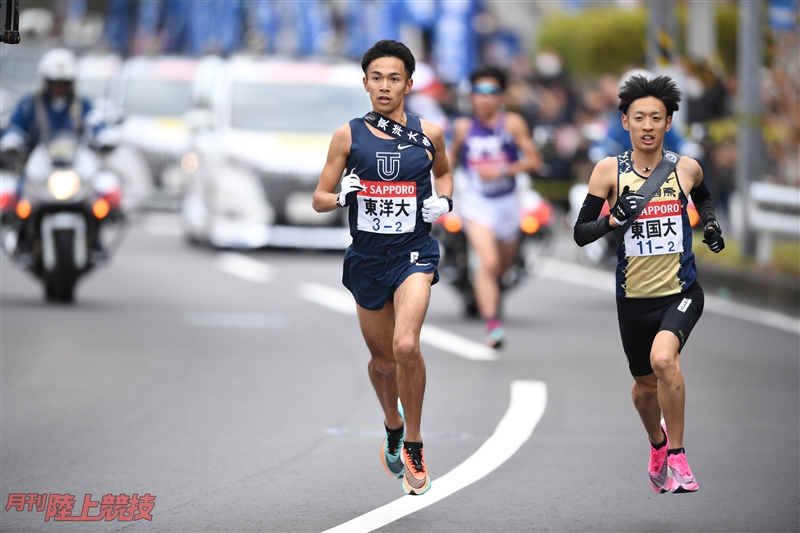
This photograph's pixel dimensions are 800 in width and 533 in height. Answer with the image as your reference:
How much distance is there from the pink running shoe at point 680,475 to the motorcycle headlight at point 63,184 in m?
8.60

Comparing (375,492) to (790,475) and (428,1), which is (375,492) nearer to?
(790,475)

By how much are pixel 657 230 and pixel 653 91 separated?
599 mm

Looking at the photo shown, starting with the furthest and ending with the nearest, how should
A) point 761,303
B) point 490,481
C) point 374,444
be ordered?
point 761,303 → point 374,444 → point 490,481

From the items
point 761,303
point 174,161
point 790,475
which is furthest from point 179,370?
point 174,161

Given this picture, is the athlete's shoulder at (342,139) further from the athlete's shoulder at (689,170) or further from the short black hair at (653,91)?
the athlete's shoulder at (689,170)

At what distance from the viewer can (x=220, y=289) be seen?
659 inches

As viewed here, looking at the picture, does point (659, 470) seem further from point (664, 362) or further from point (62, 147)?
point (62, 147)

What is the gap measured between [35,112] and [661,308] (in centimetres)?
846

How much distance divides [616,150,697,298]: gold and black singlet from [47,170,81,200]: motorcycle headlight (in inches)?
321

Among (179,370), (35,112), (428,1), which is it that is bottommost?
(179,370)

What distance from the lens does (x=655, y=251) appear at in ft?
23.5

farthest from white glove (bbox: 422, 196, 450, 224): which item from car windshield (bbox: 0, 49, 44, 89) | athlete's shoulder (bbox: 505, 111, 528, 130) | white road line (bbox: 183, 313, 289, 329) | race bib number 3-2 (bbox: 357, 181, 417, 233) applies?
car windshield (bbox: 0, 49, 44, 89)

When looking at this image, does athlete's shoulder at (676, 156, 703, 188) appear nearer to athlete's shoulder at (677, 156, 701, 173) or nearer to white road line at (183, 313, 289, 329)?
athlete's shoulder at (677, 156, 701, 173)

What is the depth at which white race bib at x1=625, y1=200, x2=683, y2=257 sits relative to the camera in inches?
279
